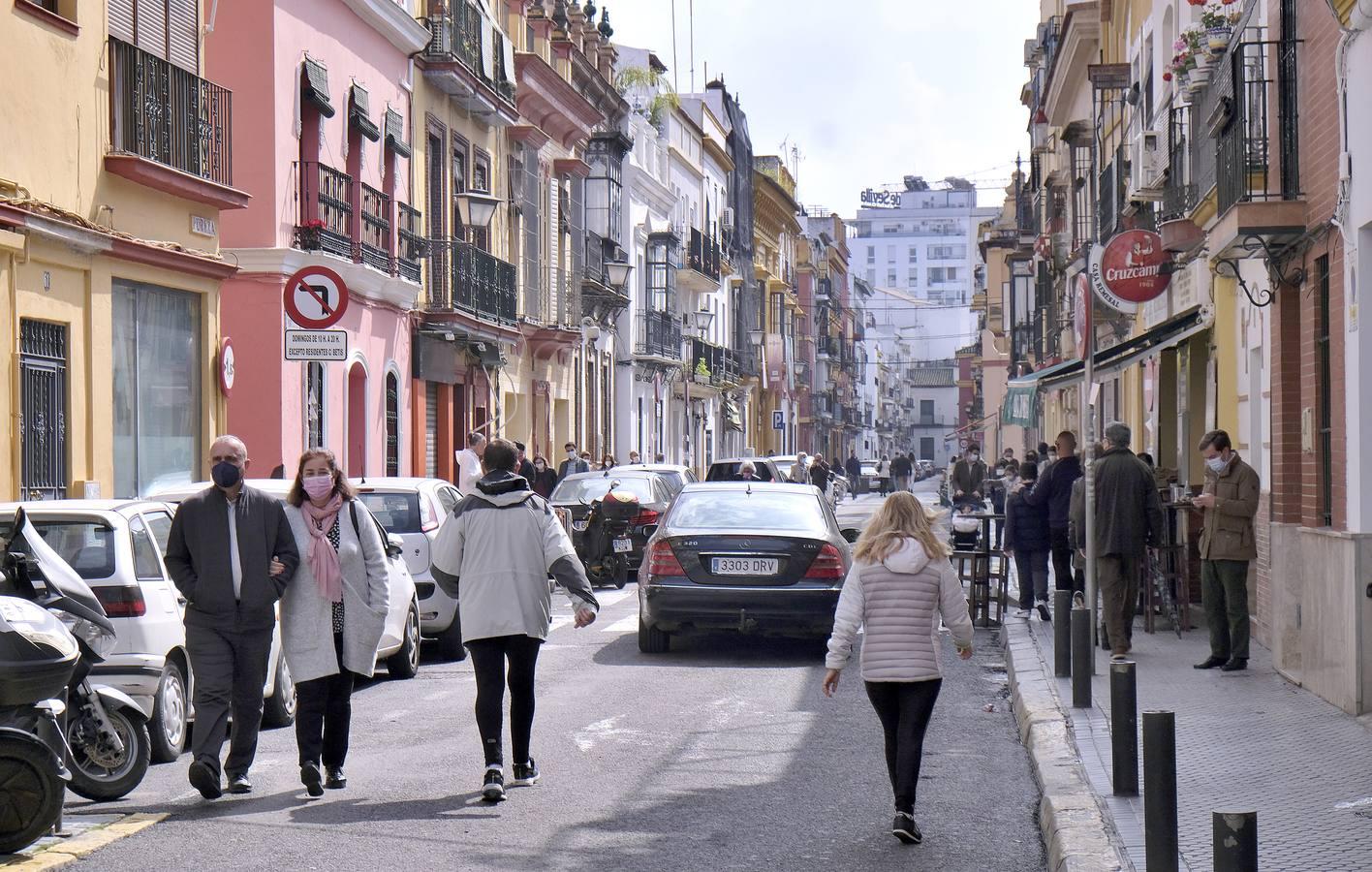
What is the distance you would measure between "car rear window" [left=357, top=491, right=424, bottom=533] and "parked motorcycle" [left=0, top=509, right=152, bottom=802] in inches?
222

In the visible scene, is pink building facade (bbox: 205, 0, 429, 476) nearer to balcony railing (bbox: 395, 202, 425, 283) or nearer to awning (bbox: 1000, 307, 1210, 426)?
balcony railing (bbox: 395, 202, 425, 283)

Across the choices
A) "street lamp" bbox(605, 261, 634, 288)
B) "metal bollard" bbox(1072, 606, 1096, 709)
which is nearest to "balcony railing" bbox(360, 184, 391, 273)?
"street lamp" bbox(605, 261, 634, 288)

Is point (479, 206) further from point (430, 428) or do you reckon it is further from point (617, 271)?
point (617, 271)

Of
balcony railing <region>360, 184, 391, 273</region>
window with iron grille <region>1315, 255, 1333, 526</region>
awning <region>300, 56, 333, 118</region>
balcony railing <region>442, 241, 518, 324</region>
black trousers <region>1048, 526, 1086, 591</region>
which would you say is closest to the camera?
window with iron grille <region>1315, 255, 1333, 526</region>

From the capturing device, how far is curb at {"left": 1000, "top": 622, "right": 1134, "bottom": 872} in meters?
7.23

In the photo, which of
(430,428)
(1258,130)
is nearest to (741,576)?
(1258,130)

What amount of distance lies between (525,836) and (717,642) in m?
8.82

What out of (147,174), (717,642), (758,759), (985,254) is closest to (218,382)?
(147,174)

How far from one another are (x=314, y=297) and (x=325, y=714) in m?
7.77

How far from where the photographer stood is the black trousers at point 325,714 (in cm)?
920

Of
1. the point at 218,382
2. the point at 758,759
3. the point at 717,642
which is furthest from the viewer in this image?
the point at 218,382

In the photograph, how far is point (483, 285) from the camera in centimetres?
3153

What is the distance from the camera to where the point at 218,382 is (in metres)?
20.4

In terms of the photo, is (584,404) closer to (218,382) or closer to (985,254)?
(218,382)
